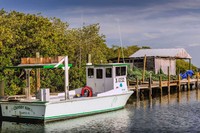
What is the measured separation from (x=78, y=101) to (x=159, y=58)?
112ft

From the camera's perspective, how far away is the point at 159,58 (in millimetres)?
60094

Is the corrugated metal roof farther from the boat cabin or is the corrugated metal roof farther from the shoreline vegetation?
the boat cabin

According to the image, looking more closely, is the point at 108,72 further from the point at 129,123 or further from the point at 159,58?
the point at 159,58

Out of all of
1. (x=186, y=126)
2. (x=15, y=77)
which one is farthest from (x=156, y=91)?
(x=186, y=126)

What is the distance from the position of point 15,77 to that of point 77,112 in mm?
9024

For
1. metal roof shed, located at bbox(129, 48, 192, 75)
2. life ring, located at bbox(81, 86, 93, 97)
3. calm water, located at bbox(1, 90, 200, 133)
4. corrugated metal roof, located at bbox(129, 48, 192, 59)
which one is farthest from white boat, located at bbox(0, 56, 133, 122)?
corrugated metal roof, located at bbox(129, 48, 192, 59)

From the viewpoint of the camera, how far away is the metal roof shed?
59.2m

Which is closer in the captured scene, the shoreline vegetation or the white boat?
the white boat

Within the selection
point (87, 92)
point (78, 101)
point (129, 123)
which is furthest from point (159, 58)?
point (129, 123)

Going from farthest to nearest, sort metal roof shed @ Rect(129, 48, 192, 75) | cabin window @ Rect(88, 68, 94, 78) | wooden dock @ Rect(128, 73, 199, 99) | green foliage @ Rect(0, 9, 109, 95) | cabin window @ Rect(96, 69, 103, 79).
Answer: metal roof shed @ Rect(129, 48, 192, 75) < wooden dock @ Rect(128, 73, 199, 99) < green foliage @ Rect(0, 9, 109, 95) < cabin window @ Rect(88, 68, 94, 78) < cabin window @ Rect(96, 69, 103, 79)

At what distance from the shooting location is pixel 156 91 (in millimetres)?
49500

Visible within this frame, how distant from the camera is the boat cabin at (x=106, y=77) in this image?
31422mm

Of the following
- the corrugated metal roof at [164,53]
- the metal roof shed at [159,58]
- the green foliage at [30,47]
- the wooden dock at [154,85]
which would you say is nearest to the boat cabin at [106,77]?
the green foliage at [30,47]

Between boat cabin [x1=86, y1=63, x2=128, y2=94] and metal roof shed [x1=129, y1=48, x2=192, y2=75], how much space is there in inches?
1080
